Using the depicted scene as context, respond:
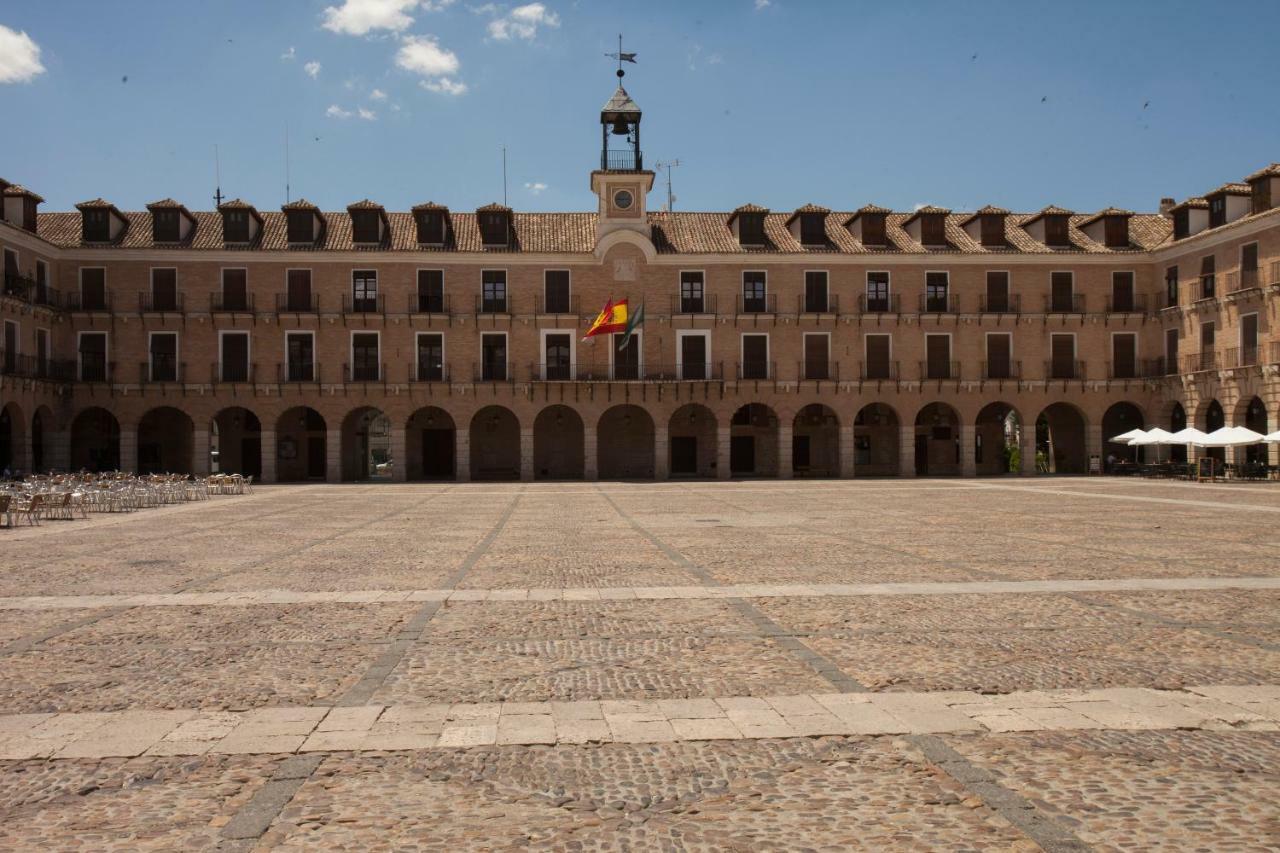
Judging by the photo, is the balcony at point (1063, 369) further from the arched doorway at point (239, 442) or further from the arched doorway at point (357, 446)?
the arched doorway at point (239, 442)

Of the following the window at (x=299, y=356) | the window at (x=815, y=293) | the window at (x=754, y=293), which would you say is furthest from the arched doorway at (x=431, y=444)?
the window at (x=815, y=293)

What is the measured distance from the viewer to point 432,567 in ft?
42.5

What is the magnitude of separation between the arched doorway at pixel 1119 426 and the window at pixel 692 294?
20.3 m

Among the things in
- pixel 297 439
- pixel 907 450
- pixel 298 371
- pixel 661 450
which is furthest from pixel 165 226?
pixel 907 450

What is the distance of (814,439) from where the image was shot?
46375 millimetres

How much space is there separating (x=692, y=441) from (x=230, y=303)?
72.7 ft

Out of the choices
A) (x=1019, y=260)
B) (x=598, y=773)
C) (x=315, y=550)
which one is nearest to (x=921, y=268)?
(x=1019, y=260)

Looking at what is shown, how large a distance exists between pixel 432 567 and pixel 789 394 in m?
32.0

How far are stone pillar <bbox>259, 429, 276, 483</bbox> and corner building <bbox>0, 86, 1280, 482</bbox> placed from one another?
8 centimetres

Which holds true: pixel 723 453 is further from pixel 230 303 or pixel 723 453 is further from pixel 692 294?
pixel 230 303

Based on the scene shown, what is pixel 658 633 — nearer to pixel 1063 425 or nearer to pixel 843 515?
pixel 843 515

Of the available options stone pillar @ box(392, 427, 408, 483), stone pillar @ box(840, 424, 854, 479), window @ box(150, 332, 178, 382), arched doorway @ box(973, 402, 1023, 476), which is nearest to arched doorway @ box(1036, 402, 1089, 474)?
arched doorway @ box(973, 402, 1023, 476)

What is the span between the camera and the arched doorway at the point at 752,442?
4600 cm

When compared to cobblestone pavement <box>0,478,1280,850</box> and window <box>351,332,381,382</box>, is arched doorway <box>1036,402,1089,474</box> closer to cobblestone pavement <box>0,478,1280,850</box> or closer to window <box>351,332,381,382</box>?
window <box>351,332,381,382</box>
